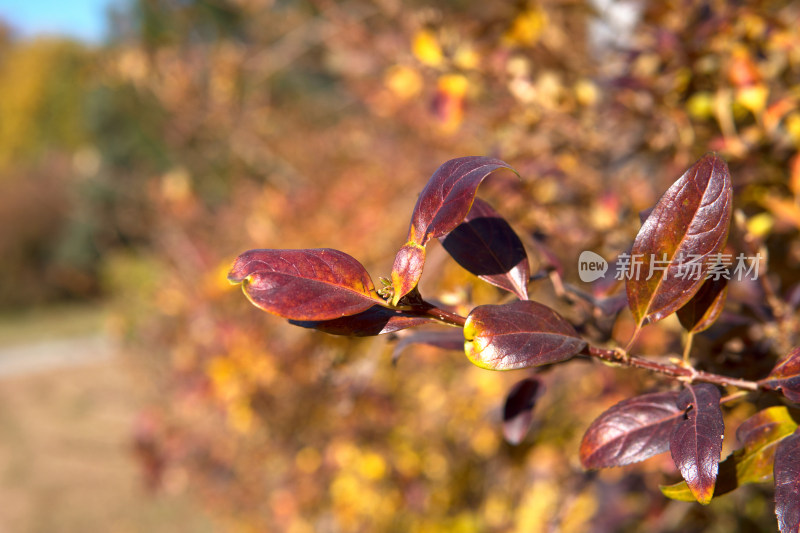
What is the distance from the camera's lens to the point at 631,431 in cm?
60

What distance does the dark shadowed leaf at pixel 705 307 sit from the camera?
62 cm

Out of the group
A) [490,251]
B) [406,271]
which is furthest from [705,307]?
[406,271]

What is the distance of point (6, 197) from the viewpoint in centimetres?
1220

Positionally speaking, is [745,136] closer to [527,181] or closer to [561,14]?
[527,181]

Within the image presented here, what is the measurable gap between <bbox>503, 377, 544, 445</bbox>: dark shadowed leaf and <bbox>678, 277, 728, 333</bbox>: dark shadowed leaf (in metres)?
0.20

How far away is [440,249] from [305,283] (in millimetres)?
1119

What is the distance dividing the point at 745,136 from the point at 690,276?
2.67ft

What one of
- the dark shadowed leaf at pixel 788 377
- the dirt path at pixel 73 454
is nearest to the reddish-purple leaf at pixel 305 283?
the dark shadowed leaf at pixel 788 377

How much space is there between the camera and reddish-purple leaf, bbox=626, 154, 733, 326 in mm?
541

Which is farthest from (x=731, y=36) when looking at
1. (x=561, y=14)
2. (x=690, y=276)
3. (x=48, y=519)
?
(x=48, y=519)

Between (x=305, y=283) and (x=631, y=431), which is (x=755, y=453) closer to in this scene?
(x=631, y=431)

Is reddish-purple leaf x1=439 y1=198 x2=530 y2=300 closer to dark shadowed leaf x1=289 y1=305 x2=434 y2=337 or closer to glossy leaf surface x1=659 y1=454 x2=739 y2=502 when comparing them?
dark shadowed leaf x1=289 y1=305 x2=434 y2=337


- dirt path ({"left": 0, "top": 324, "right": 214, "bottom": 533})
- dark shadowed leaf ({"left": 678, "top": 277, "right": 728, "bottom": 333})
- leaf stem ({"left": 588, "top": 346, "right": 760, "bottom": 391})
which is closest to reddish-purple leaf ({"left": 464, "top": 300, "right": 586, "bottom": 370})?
leaf stem ({"left": 588, "top": 346, "right": 760, "bottom": 391})

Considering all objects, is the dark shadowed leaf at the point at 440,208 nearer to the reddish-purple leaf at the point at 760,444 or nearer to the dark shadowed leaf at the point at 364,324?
the dark shadowed leaf at the point at 364,324
